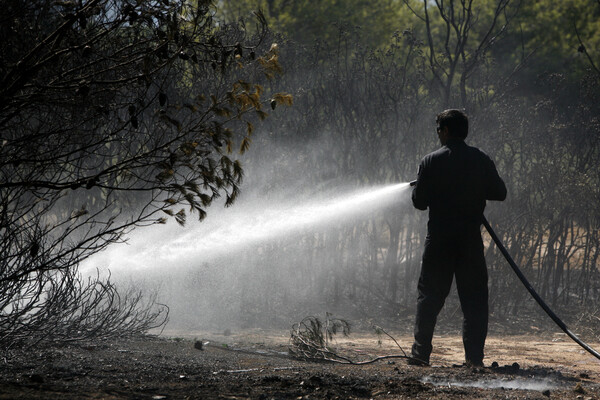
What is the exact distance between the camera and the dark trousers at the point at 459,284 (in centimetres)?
534

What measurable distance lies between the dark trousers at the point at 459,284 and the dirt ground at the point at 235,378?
29 cm

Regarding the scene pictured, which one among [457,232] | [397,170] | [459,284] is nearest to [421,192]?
[457,232]

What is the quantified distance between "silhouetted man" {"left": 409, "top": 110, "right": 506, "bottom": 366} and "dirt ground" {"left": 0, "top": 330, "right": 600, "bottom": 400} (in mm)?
369

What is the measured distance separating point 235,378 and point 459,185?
94.0 inches

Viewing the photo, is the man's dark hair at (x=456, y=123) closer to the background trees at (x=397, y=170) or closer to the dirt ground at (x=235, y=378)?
the dirt ground at (x=235, y=378)

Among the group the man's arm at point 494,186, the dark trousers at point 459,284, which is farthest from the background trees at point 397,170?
the man's arm at point 494,186

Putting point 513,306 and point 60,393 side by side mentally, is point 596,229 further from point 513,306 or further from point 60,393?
point 60,393

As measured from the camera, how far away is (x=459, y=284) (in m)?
5.43

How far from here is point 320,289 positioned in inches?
488

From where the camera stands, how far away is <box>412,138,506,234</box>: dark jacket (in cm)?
534

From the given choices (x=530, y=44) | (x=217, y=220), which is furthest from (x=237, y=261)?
(x=530, y=44)

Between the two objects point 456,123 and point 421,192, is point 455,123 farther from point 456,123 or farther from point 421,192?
point 421,192

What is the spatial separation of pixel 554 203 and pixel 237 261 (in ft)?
19.0

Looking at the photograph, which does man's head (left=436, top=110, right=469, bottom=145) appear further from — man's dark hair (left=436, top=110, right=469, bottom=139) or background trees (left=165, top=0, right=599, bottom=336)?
background trees (left=165, top=0, right=599, bottom=336)
